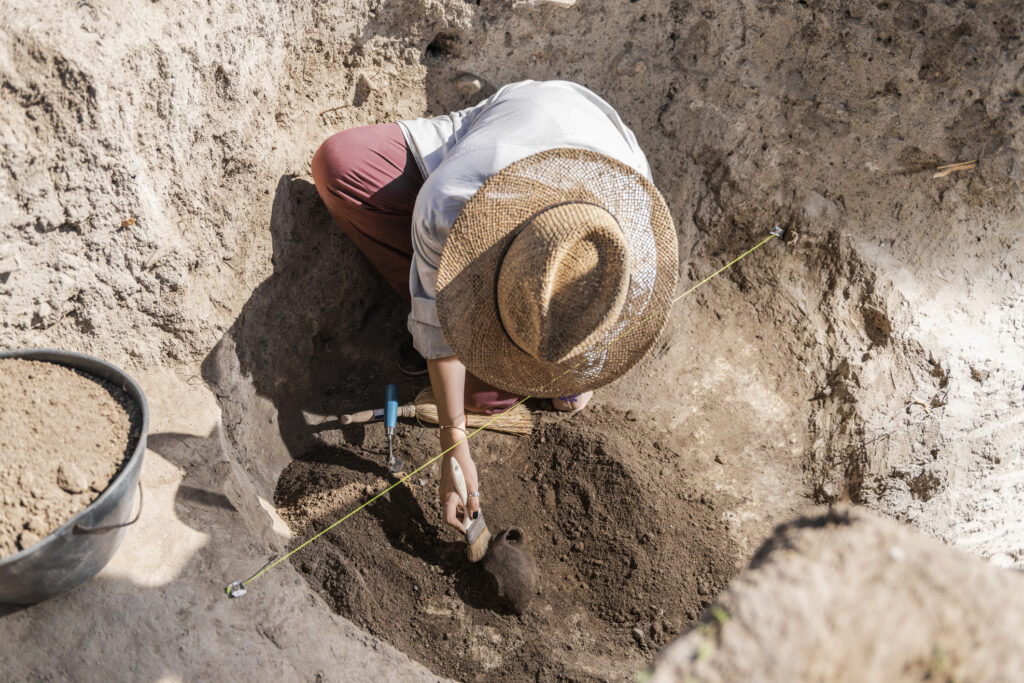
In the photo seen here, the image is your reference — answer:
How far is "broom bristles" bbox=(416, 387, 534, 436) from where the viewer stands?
8.50 feet

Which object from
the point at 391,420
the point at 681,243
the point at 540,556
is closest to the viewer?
the point at 540,556

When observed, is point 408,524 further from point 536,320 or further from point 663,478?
point 536,320

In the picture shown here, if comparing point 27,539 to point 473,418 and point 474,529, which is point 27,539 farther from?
point 473,418

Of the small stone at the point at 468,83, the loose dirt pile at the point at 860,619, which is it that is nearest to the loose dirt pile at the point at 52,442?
the loose dirt pile at the point at 860,619

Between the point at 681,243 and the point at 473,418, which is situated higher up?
the point at 681,243

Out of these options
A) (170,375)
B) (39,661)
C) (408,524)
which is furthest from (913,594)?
(170,375)

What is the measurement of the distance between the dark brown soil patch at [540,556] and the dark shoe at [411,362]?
1.07 ft

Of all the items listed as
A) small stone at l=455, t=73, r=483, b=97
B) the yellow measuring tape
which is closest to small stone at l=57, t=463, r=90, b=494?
the yellow measuring tape

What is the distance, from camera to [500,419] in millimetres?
2617

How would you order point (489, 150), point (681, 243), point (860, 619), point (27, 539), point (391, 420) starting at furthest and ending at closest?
1. point (681, 243)
2. point (391, 420)
3. point (489, 150)
4. point (27, 539)
5. point (860, 619)

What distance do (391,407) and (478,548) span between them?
0.60 m

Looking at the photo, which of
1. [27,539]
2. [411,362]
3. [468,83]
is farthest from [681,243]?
[27,539]

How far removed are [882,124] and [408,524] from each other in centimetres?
231

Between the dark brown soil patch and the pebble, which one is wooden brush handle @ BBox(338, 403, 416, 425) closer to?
the dark brown soil patch
